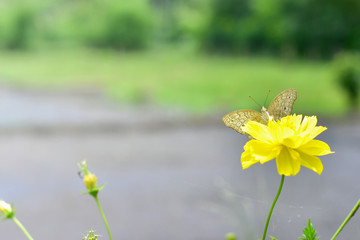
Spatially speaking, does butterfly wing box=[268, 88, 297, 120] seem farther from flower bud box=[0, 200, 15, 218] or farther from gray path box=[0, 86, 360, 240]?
gray path box=[0, 86, 360, 240]

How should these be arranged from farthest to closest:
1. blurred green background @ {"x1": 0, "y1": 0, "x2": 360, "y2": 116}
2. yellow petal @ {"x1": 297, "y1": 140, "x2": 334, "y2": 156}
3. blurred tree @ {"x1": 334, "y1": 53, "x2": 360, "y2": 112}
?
1. blurred green background @ {"x1": 0, "y1": 0, "x2": 360, "y2": 116}
2. blurred tree @ {"x1": 334, "y1": 53, "x2": 360, "y2": 112}
3. yellow petal @ {"x1": 297, "y1": 140, "x2": 334, "y2": 156}

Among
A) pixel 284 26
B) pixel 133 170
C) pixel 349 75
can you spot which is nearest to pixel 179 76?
pixel 284 26

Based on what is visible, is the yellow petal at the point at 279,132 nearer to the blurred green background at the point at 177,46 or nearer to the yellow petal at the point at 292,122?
the yellow petal at the point at 292,122

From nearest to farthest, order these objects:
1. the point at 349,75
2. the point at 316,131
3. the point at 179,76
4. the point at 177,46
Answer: the point at 316,131 < the point at 349,75 < the point at 179,76 < the point at 177,46

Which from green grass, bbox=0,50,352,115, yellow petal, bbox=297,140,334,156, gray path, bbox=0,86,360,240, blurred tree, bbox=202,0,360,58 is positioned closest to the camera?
yellow petal, bbox=297,140,334,156

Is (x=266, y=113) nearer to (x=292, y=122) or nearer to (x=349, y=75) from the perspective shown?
(x=292, y=122)

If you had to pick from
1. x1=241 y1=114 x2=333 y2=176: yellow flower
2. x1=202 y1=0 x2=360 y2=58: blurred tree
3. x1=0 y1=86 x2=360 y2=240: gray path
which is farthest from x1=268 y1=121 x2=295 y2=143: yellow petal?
x1=202 y1=0 x2=360 y2=58: blurred tree

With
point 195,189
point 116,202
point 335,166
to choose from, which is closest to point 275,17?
point 335,166
